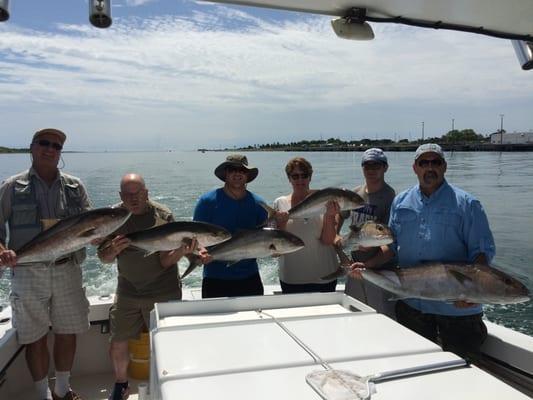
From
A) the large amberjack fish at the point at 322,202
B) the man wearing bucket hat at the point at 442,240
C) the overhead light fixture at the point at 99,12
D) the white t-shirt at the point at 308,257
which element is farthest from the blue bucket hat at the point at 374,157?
the overhead light fixture at the point at 99,12

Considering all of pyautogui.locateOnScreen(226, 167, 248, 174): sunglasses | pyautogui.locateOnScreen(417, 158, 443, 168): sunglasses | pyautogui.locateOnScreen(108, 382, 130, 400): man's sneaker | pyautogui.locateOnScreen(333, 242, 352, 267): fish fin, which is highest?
pyautogui.locateOnScreen(417, 158, 443, 168): sunglasses

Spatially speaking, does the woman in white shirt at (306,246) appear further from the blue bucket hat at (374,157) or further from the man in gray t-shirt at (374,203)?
the blue bucket hat at (374,157)

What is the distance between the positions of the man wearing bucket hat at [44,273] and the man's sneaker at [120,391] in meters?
0.34

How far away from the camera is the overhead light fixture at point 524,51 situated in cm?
257

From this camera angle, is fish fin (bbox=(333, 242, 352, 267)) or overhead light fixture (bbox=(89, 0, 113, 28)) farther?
fish fin (bbox=(333, 242, 352, 267))

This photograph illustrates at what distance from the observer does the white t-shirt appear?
3.90 metres

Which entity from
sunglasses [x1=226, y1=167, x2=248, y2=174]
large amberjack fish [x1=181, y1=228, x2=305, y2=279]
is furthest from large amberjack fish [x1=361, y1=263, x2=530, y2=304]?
sunglasses [x1=226, y1=167, x2=248, y2=174]

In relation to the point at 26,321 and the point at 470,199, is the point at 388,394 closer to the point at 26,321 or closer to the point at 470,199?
the point at 470,199

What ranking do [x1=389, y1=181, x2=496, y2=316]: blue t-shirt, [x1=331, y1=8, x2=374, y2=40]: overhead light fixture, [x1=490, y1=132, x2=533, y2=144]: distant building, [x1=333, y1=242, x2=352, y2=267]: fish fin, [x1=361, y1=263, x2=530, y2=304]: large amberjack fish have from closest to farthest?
[x1=331, y1=8, x2=374, y2=40]: overhead light fixture, [x1=361, y1=263, x2=530, y2=304]: large amberjack fish, [x1=389, y1=181, x2=496, y2=316]: blue t-shirt, [x1=333, y1=242, x2=352, y2=267]: fish fin, [x1=490, y1=132, x2=533, y2=144]: distant building

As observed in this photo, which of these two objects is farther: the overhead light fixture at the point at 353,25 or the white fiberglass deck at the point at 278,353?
the overhead light fixture at the point at 353,25

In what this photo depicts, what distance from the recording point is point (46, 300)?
11.3 feet

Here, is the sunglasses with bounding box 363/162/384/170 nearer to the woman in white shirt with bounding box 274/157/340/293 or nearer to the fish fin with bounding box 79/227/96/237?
the woman in white shirt with bounding box 274/157/340/293

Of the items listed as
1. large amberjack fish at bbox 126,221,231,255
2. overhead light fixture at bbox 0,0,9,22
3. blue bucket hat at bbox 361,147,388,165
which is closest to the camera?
overhead light fixture at bbox 0,0,9,22

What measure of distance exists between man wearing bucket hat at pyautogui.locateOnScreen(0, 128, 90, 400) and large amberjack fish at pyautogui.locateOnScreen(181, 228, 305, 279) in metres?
0.96
